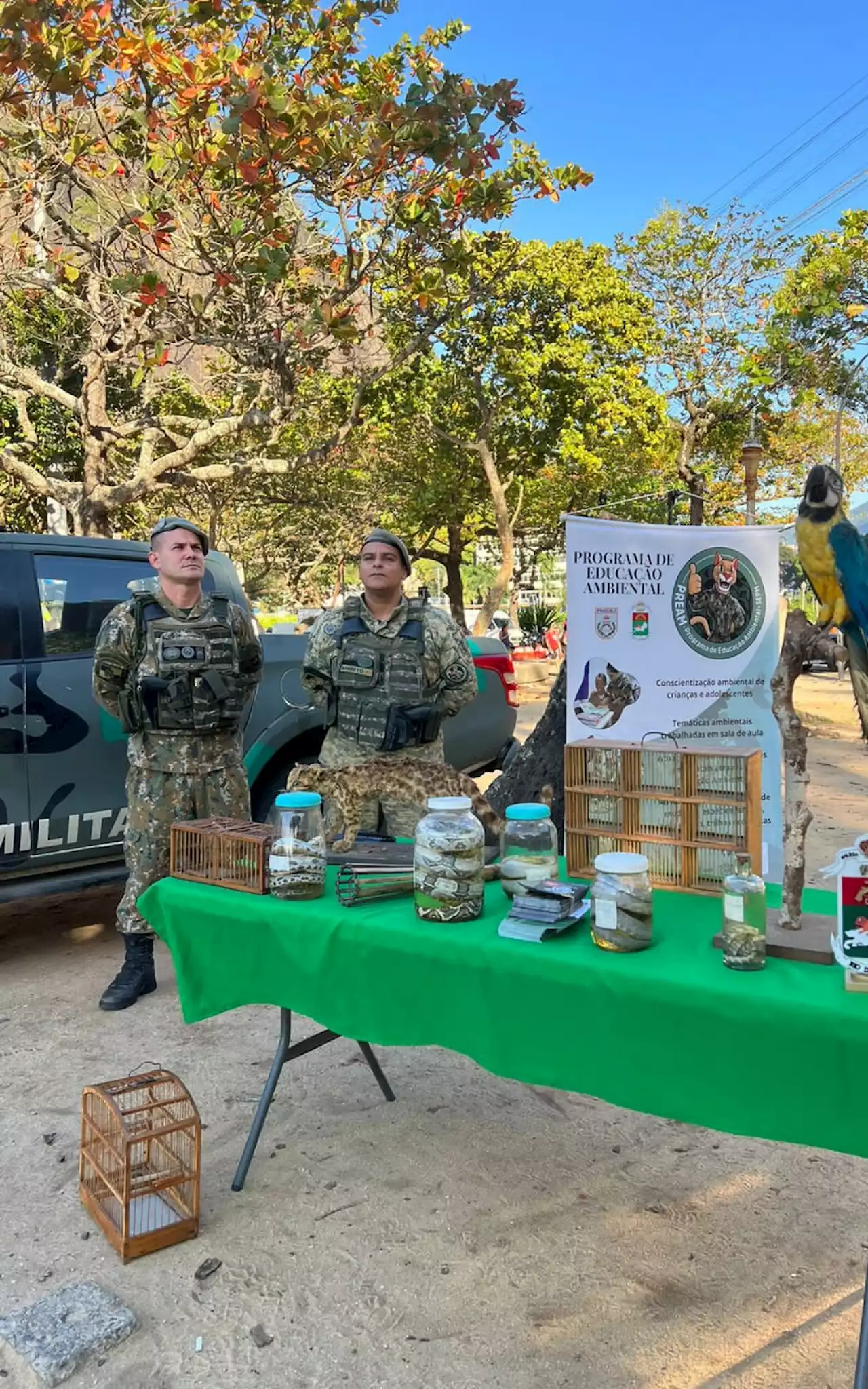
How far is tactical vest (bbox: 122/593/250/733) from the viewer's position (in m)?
3.61

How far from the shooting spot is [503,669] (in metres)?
5.68

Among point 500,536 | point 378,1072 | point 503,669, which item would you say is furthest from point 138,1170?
point 500,536

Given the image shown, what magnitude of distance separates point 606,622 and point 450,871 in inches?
100

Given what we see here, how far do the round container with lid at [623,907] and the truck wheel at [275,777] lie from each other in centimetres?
315

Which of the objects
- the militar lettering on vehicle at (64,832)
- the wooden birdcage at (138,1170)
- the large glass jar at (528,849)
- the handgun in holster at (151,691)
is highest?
the handgun in holster at (151,691)

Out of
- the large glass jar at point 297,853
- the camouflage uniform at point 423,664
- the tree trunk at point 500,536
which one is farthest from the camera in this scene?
the tree trunk at point 500,536

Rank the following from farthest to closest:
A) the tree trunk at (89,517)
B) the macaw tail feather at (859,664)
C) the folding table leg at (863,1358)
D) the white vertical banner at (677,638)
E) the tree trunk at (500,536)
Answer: the tree trunk at (500,536) → the tree trunk at (89,517) → the white vertical banner at (677,638) → the macaw tail feather at (859,664) → the folding table leg at (863,1358)

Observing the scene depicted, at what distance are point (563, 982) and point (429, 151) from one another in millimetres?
6016

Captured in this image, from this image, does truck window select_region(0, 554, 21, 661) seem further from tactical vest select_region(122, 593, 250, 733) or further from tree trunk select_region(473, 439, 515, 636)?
tree trunk select_region(473, 439, 515, 636)

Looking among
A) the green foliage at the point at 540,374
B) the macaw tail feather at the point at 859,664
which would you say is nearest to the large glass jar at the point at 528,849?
the macaw tail feather at the point at 859,664

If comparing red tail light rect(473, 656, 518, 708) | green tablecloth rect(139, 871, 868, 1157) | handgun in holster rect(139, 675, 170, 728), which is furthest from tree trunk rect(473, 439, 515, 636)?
green tablecloth rect(139, 871, 868, 1157)

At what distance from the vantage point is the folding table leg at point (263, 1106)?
261cm

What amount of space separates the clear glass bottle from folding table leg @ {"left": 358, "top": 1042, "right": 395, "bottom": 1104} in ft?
5.10

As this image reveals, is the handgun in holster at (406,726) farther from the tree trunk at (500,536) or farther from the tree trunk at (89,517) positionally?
the tree trunk at (500,536)
